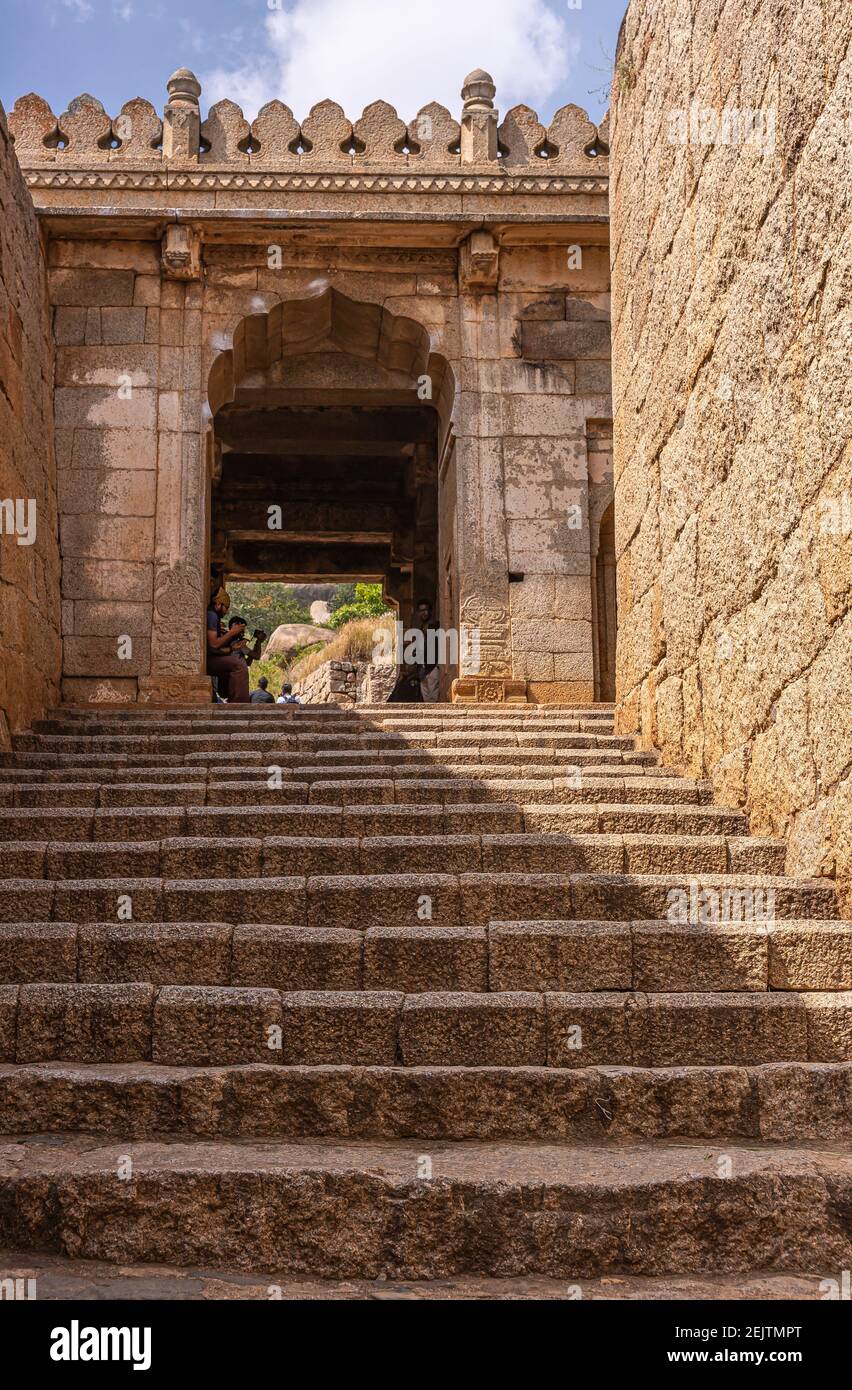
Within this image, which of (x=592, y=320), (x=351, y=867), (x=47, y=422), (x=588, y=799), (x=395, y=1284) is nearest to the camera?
(x=395, y=1284)

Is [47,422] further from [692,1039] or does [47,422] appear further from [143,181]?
[692,1039]

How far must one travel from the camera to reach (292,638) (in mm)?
35250

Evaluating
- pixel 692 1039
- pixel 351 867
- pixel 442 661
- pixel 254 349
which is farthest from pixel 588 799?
pixel 254 349

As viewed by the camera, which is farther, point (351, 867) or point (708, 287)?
point (708, 287)

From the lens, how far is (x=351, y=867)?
459cm

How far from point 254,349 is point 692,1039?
877cm

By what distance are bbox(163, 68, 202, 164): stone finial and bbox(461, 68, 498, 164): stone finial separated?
6.88 ft

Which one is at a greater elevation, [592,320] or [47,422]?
[592,320]

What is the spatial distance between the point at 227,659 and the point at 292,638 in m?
24.9

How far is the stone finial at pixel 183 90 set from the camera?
33.5 feet

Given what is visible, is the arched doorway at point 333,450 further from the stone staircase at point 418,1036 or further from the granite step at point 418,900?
the granite step at point 418,900

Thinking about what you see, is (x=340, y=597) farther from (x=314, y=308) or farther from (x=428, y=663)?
(x=314, y=308)

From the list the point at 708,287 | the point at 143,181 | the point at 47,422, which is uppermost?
the point at 143,181

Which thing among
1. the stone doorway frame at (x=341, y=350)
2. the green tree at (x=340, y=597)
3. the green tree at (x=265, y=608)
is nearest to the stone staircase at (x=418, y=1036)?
the stone doorway frame at (x=341, y=350)
